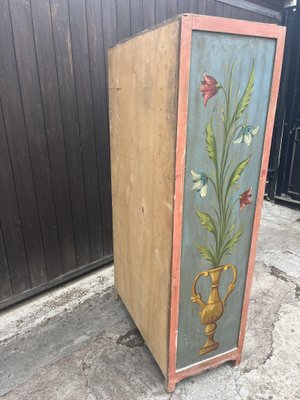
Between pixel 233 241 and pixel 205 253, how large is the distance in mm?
137

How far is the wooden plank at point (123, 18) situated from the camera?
75.2 inches

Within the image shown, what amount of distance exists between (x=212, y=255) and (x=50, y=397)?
98 cm

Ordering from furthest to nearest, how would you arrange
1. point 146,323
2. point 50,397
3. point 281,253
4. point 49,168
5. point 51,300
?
point 281,253 < point 51,300 < point 49,168 < point 146,323 < point 50,397

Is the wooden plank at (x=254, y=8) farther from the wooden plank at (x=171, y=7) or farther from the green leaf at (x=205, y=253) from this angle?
the green leaf at (x=205, y=253)

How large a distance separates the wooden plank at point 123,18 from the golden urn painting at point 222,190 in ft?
4.24

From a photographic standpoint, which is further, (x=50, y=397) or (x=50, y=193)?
(x=50, y=193)

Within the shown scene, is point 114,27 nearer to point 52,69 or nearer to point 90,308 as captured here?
point 52,69

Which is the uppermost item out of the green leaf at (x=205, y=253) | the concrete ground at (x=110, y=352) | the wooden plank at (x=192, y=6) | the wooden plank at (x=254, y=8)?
the wooden plank at (x=254, y=8)

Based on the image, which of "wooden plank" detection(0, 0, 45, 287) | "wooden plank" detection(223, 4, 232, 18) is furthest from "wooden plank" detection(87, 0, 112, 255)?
"wooden plank" detection(223, 4, 232, 18)

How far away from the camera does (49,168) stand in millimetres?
1858

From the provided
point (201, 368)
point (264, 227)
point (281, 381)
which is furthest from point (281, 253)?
point (201, 368)

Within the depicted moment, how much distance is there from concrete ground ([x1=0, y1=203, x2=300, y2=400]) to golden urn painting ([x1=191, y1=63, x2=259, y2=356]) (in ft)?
0.93

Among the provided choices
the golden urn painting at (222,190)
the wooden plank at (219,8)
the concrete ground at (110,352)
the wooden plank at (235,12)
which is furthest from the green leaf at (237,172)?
the wooden plank at (235,12)

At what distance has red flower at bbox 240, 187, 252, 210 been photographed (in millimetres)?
1165
